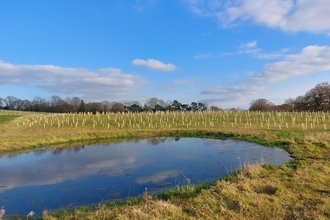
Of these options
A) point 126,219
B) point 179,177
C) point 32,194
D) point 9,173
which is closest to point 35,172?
point 9,173

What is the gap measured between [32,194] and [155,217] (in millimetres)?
6208

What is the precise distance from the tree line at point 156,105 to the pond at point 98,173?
165 feet

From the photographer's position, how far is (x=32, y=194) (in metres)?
8.51

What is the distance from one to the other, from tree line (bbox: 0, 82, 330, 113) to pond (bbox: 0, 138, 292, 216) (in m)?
50.2

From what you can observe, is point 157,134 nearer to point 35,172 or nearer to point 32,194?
point 35,172

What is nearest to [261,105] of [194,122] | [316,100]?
[316,100]

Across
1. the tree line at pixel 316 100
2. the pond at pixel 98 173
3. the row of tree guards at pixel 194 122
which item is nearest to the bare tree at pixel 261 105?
the tree line at pixel 316 100

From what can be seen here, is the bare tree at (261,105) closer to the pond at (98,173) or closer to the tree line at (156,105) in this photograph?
the tree line at (156,105)

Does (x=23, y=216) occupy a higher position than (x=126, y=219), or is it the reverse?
(x=126, y=219)

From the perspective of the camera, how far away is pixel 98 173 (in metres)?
11.1

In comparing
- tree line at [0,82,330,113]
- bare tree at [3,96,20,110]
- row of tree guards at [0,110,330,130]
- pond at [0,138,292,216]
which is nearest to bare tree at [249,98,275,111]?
tree line at [0,82,330,113]

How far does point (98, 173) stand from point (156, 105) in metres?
71.1

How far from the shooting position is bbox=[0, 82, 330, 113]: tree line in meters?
54.4

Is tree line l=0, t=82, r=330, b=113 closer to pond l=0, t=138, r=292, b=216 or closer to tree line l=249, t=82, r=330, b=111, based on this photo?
tree line l=249, t=82, r=330, b=111
